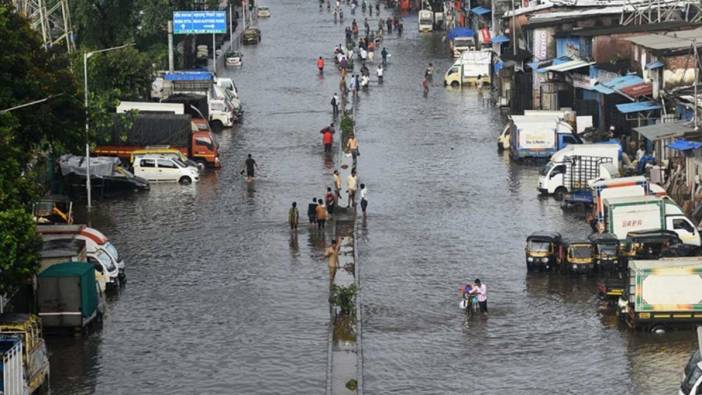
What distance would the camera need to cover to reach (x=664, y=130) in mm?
57812

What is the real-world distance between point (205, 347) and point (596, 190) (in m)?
18.3

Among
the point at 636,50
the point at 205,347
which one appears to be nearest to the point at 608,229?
the point at 205,347

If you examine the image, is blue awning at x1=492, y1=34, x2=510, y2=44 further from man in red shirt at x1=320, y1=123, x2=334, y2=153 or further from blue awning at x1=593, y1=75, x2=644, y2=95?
man in red shirt at x1=320, y1=123, x2=334, y2=153

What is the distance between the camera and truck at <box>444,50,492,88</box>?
9131 centimetres

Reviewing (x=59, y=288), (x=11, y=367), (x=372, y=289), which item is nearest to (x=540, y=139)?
(x=372, y=289)

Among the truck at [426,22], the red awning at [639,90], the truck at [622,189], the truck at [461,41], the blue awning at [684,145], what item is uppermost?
the truck at [426,22]

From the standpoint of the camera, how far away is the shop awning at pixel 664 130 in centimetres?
5659

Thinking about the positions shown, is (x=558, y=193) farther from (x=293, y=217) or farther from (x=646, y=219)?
(x=293, y=217)

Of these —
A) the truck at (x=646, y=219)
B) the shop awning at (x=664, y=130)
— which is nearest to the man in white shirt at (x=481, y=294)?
the truck at (x=646, y=219)

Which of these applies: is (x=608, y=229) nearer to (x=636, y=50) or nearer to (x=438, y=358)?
(x=438, y=358)

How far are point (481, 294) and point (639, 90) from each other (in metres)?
25.7

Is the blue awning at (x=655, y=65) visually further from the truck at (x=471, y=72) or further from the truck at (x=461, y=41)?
the truck at (x=461, y=41)

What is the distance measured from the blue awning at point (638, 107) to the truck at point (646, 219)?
51.0ft

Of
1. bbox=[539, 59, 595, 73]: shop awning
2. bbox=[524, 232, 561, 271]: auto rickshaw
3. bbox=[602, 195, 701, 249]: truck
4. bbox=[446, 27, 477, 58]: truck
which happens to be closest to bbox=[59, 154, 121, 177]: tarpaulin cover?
bbox=[524, 232, 561, 271]: auto rickshaw
